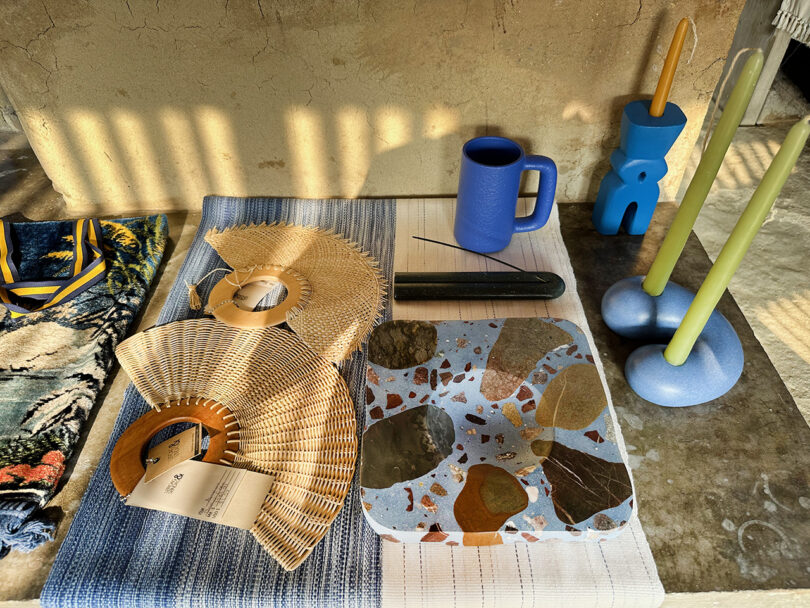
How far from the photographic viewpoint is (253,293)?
82 centimetres

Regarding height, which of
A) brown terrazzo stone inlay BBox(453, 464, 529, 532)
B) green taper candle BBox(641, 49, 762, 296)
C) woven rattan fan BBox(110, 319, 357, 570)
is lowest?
woven rattan fan BBox(110, 319, 357, 570)

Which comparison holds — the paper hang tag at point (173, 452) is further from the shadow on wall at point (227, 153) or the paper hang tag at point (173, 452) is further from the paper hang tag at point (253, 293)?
the shadow on wall at point (227, 153)

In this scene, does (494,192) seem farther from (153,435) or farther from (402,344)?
(153,435)

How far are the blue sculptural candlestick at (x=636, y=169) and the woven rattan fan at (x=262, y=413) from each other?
21.9 inches

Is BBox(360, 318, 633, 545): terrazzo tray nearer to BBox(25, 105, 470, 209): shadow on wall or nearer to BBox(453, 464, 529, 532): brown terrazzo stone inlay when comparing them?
BBox(453, 464, 529, 532): brown terrazzo stone inlay

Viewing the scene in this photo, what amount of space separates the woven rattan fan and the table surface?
0.06 metres

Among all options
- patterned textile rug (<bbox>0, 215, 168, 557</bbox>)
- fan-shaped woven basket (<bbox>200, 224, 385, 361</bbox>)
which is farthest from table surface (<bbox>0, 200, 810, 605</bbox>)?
fan-shaped woven basket (<bbox>200, 224, 385, 361</bbox>)

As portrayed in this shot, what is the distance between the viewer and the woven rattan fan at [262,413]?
565 mm

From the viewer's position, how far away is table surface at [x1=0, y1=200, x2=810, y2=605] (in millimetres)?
532

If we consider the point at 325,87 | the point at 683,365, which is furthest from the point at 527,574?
the point at 325,87

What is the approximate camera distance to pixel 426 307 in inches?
31.2

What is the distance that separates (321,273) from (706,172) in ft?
1.80

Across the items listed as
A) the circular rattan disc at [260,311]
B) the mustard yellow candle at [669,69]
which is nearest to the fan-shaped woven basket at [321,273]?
the circular rattan disc at [260,311]

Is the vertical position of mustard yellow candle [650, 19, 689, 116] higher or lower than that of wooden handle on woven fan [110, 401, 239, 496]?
higher
